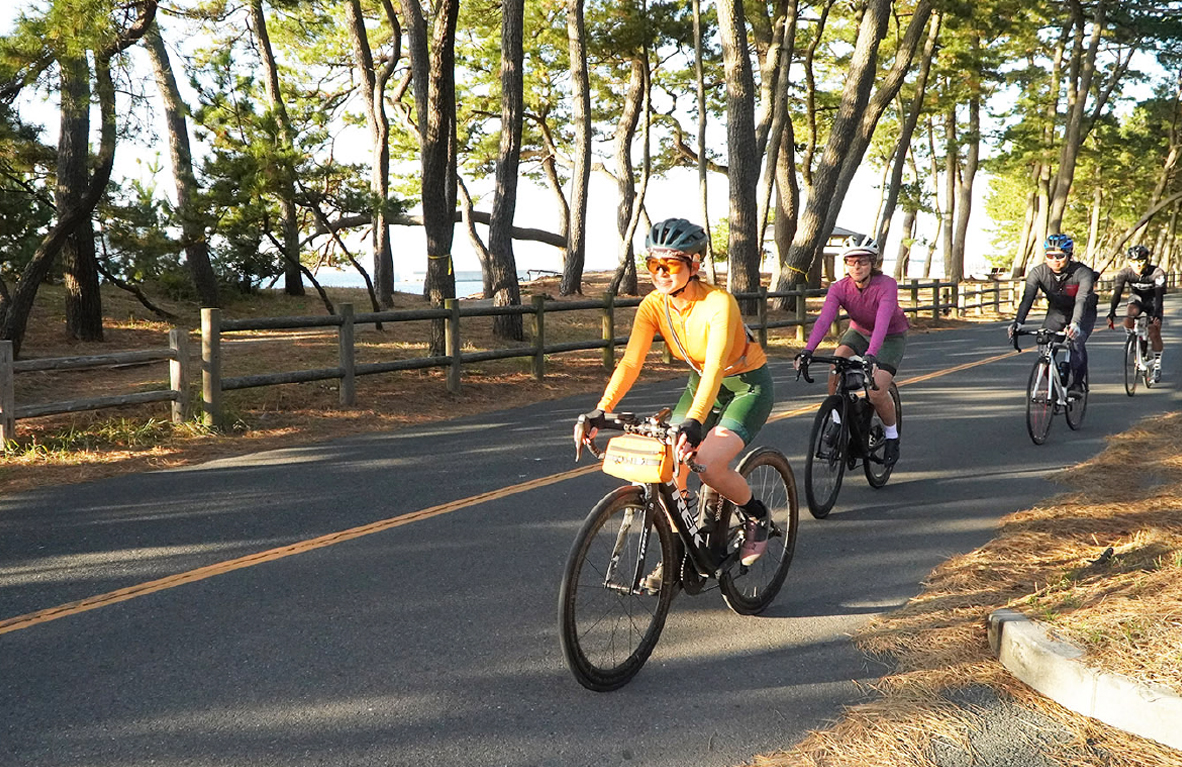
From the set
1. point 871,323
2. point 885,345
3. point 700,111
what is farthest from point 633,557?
point 700,111

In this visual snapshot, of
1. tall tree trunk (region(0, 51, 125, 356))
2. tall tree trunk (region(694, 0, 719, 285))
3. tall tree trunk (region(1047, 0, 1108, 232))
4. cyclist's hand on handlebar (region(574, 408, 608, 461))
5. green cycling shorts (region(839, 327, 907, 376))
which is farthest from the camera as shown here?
tall tree trunk (region(1047, 0, 1108, 232))

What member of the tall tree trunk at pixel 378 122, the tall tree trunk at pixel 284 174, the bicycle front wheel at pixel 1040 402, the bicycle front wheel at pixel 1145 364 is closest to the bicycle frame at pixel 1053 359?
the bicycle front wheel at pixel 1040 402

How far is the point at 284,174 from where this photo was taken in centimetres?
1495

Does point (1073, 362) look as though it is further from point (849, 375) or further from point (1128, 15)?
point (1128, 15)

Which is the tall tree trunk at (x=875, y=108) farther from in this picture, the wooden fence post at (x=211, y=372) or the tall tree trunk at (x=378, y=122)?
the wooden fence post at (x=211, y=372)

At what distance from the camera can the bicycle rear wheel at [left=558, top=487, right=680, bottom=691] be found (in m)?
4.18

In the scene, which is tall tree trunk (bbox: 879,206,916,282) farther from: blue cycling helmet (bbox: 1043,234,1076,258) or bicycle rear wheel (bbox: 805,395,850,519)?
bicycle rear wheel (bbox: 805,395,850,519)

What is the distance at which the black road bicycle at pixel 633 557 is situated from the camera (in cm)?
421

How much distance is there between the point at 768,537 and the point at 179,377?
7616 mm

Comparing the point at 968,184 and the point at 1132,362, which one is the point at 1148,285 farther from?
the point at 968,184

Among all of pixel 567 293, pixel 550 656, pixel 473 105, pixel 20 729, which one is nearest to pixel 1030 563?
pixel 550 656

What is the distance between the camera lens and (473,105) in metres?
37.8

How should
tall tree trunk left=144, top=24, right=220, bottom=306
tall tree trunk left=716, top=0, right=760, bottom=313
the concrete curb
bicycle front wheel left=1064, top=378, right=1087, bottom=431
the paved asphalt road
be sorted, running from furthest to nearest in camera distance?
tall tree trunk left=716, top=0, right=760, bottom=313 → tall tree trunk left=144, top=24, right=220, bottom=306 → bicycle front wheel left=1064, top=378, right=1087, bottom=431 → the paved asphalt road → the concrete curb

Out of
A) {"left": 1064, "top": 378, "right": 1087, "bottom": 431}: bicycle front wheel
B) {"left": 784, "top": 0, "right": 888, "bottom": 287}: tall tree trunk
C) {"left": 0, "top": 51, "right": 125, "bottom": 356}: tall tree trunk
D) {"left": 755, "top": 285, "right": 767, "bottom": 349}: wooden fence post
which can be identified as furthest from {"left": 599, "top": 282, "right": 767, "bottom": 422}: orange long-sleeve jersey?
{"left": 784, "top": 0, "right": 888, "bottom": 287}: tall tree trunk
